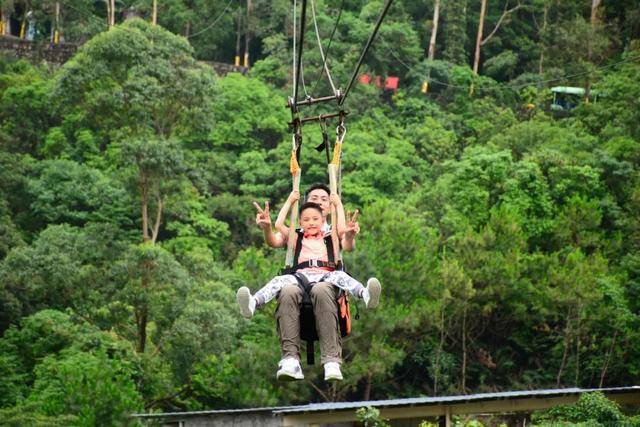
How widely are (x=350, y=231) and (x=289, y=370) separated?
4.20 ft

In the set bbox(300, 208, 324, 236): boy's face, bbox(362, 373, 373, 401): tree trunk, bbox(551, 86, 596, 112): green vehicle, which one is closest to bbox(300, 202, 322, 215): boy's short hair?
bbox(300, 208, 324, 236): boy's face

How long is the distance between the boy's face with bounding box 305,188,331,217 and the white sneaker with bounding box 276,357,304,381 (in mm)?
1467

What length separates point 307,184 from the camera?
128ft

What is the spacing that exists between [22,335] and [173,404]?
3.28 m

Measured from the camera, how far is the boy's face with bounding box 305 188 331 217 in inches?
465

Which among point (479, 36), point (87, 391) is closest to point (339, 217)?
point (87, 391)

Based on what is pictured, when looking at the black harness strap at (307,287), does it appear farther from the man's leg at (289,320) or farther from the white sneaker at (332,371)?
the white sneaker at (332,371)

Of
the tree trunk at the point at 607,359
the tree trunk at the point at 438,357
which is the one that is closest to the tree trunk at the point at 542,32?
the tree trunk at the point at 438,357

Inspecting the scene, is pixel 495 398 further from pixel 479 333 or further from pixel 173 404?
pixel 479 333

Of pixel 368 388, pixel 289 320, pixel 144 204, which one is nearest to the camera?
pixel 289 320

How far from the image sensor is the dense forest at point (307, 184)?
1100 inches

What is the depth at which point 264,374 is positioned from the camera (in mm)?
29625

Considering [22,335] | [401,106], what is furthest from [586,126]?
[22,335]

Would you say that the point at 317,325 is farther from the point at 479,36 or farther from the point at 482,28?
the point at 482,28
